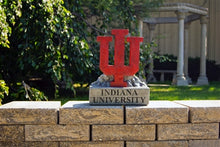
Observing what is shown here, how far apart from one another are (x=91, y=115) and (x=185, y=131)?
109 centimetres

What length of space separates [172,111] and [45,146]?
4.85 ft

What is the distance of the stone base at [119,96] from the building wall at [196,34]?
12.9 m

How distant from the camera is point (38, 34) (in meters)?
5.94

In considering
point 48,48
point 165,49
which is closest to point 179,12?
point 165,49

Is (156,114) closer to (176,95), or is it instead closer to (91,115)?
(91,115)

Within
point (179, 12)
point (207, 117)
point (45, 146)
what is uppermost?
point (179, 12)

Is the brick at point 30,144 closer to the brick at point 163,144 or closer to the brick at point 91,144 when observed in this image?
the brick at point 91,144

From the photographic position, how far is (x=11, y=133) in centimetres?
349

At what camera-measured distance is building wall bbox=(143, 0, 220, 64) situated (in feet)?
54.7

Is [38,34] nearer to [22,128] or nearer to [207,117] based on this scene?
[22,128]

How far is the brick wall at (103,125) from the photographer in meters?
3.47

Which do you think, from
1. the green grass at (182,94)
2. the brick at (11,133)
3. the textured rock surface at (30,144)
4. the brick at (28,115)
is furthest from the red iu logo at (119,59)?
the green grass at (182,94)

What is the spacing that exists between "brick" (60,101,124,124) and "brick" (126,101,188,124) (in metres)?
0.12

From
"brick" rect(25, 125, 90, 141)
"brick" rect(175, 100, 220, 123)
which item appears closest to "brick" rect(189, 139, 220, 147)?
"brick" rect(175, 100, 220, 123)
